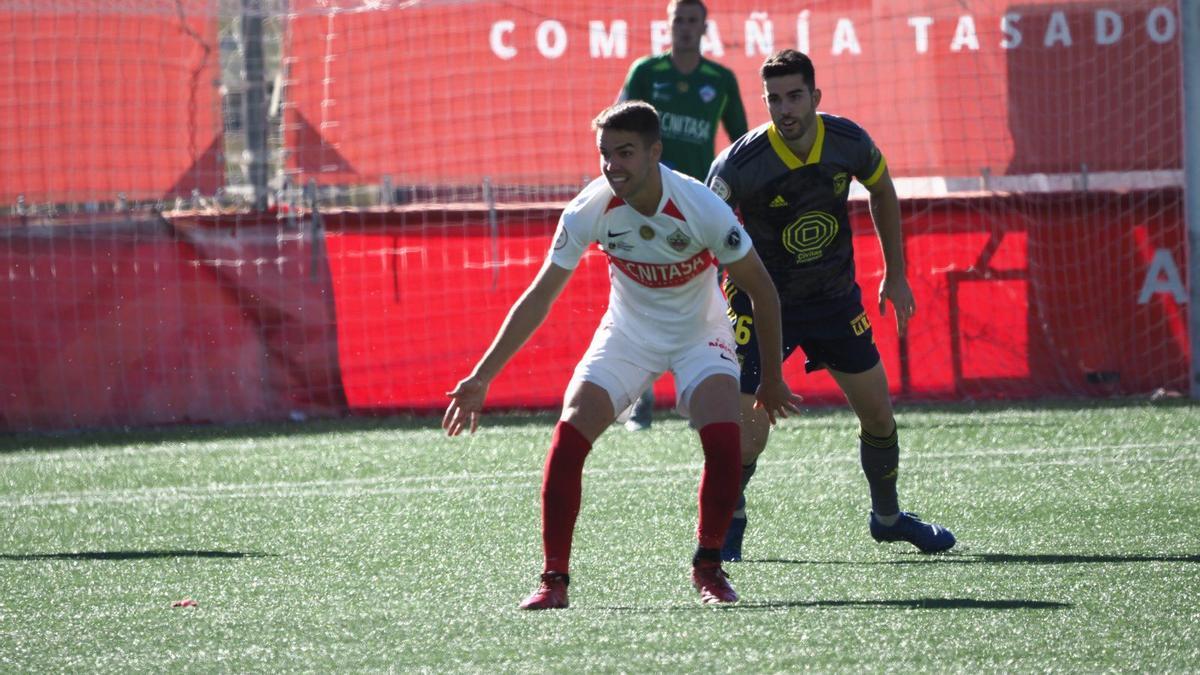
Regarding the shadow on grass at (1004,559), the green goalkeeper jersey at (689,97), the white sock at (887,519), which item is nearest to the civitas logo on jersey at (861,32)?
the green goalkeeper jersey at (689,97)

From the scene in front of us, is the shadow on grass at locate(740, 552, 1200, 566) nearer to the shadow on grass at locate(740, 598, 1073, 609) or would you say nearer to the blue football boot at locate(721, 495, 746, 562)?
the blue football boot at locate(721, 495, 746, 562)

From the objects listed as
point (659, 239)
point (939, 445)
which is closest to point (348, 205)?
point (939, 445)

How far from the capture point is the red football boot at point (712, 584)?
16.8 feet

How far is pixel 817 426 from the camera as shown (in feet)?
31.9

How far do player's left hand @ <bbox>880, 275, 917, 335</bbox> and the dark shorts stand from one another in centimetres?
11

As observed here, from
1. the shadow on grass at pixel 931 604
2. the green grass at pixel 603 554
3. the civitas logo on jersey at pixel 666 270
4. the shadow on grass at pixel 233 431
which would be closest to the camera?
the green grass at pixel 603 554

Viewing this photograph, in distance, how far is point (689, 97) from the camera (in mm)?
9328

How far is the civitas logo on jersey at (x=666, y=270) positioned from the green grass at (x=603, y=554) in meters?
0.92

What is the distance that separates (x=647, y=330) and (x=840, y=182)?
1.04 m

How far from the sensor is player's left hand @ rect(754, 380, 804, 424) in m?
5.35

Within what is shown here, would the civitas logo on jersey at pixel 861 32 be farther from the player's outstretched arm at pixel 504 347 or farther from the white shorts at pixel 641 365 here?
the player's outstretched arm at pixel 504 347

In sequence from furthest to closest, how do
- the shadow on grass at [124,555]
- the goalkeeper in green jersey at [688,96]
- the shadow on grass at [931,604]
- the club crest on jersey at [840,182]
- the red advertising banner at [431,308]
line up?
the red advertising banner at [431,308] → the goalkeeper in green jersey at [688,96] → the shadow on grass at [124,555] → the club crest on jersey at [840,182] → the shadow on grass at [931,604]

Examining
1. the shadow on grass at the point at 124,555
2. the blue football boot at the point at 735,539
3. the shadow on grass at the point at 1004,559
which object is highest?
the blue football boot at the point at 735,539

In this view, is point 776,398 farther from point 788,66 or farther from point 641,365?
point 788,66
